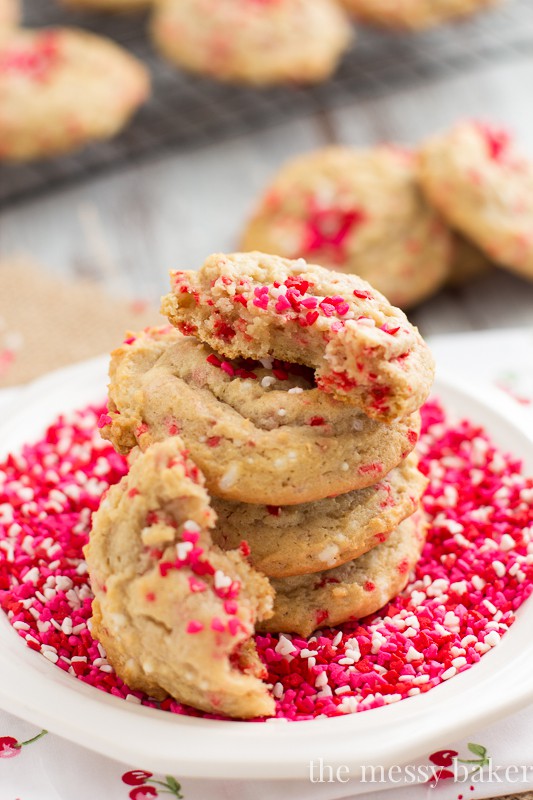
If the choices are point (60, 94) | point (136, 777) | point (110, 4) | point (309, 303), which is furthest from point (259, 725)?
point (110, 4)

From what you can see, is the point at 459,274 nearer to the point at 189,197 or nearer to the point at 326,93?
the point at 189,197

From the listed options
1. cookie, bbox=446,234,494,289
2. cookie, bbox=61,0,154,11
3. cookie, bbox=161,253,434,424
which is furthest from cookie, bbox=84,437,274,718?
cookie, bbox=61,0,154,11

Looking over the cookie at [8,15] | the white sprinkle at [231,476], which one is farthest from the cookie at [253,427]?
the cookie at [8,15]

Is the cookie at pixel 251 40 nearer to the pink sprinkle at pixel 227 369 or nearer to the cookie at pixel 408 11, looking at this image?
the cookie at pixel 408 11

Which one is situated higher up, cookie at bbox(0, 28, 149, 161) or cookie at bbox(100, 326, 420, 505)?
cookie at bbox(0, 28, 149, 161)

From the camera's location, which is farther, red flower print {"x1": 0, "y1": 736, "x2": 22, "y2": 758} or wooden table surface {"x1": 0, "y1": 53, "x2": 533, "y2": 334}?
wooden table surface {"x1": 0, "y1": 53, "x2": 533, "y2": 334}

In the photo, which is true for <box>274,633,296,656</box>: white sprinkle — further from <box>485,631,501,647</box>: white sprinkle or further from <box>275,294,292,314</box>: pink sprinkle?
<box>275,294,292,314</box>: pink sprinkle

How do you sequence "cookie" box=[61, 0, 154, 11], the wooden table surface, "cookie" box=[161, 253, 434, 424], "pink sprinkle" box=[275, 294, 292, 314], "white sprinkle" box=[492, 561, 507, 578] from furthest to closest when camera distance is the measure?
"cookie" box=[61, 0, 154, 11]
the wooden table surface
"white sprinkle" box=[492, 561, 507, 578]
"pink sprinkle" box=[275, 294, 292, 314]
"cookie" box=[161, 253, 434, 424]
